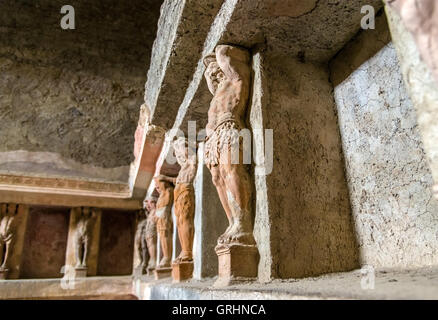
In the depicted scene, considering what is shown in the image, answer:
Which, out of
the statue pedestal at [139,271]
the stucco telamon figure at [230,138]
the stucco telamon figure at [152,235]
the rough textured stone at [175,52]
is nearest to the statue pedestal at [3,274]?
the statue pedestal at [139,271]

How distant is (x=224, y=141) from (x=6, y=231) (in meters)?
6.90

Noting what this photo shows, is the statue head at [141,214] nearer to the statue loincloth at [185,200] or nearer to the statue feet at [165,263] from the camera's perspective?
the statue feet at [165,263]

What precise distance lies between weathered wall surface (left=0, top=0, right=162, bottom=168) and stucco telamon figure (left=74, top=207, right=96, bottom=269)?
129cm

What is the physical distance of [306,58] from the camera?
2.34 meters

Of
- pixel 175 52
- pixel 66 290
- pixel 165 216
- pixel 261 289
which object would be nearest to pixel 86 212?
pixel 66 290

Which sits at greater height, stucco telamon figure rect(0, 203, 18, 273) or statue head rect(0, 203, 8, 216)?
statue head rect(0, 203, 8, 216)

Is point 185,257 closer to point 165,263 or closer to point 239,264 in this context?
point 165,263

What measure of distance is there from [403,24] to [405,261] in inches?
52.8

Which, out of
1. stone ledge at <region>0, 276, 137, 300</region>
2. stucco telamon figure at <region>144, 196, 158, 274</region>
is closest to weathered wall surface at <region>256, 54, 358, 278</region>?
stucco telamon figure at <region>144, 196, 158, 274</region>

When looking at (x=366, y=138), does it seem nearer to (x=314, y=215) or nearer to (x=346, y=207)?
(x=346, y=207)

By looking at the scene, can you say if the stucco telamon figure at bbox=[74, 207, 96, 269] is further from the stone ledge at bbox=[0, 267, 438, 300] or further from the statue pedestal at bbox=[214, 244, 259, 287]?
the statue pedestal at bbox=[214, 244, 259, 287]

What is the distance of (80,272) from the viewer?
7238 mm

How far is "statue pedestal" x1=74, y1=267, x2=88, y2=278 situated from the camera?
23.6 feet

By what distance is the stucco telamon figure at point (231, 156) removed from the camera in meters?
1.85
